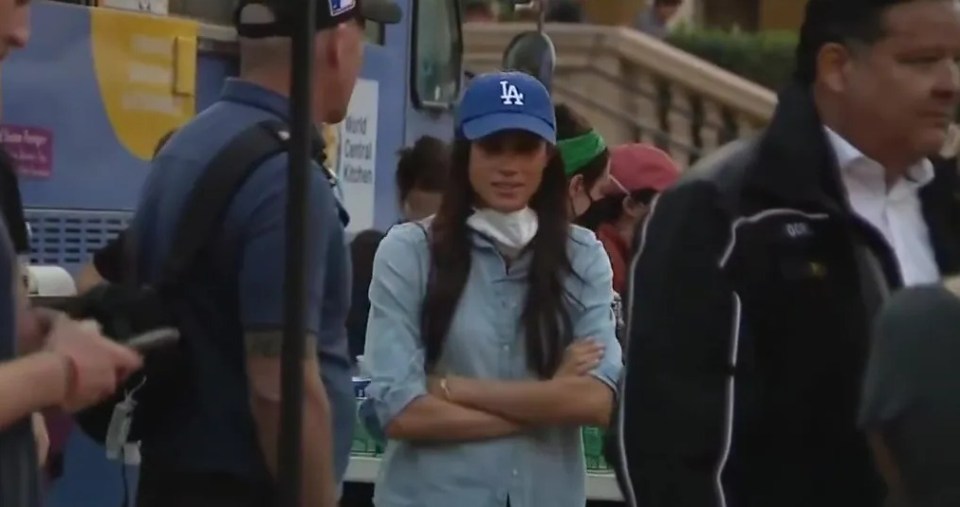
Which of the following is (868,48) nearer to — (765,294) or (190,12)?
(765,294)

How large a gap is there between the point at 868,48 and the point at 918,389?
117 cm

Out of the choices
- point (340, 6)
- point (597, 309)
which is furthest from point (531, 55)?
point (340, 6)

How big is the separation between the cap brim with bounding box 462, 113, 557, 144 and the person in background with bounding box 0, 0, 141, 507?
75.2 inches

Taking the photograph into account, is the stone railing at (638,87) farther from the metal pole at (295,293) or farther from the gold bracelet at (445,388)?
the metal pole at (295,293)

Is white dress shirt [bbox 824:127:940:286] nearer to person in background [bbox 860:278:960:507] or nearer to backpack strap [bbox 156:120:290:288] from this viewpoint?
person in background [bbox 860:278:960:507]

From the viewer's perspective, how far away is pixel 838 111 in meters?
3.84

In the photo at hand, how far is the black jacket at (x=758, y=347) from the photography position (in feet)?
12.0

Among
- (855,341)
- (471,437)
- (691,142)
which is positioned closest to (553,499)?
(471,437)

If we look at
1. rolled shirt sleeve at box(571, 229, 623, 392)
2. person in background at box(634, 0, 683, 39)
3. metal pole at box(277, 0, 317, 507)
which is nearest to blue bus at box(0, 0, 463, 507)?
rolled shirt sleeve at box(571, 229, 623, 392)

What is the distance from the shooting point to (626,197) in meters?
7.80

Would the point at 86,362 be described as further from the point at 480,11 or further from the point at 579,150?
the point at 480,11

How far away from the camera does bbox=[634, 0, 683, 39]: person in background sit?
21328mm

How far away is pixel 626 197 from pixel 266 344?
3.71m

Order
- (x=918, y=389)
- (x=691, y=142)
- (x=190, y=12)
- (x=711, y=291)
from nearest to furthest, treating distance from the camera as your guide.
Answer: (x=918, y=389) < (x=711, y=291) < (x=190, y=12) < (x=691, y=142)
